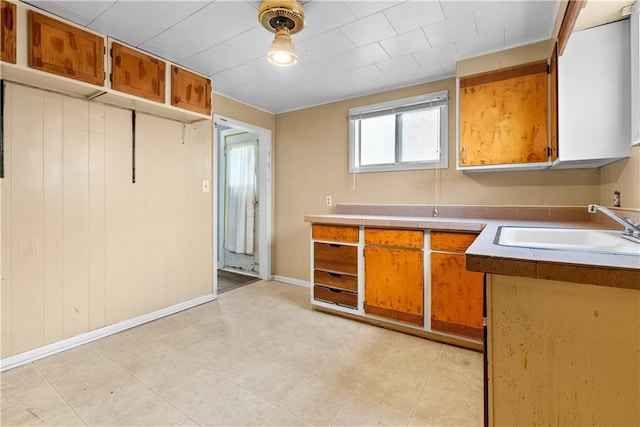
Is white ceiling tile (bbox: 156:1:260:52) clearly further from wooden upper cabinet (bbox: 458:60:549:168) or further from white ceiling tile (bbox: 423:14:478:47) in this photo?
wooden upper cabinet (bbox: 458:60:549:168)

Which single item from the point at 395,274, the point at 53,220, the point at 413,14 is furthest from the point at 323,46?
the point at 53,220

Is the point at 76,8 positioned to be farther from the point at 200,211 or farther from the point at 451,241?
the point at 451,241

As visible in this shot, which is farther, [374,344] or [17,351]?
[374,344]

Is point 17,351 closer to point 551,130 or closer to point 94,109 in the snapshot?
point 94,109

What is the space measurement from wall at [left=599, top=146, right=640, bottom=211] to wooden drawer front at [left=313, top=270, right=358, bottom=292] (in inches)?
72.2

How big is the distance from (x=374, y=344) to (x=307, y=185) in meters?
2.15

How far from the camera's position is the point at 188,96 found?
8.76 ft

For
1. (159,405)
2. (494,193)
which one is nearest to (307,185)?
(494,193)

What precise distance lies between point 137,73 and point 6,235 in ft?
4.73

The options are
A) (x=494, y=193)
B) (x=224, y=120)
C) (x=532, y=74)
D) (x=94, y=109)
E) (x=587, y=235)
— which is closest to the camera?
(x=587, y=235)

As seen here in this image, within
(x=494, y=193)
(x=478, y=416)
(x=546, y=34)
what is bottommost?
(x=478, y=416)

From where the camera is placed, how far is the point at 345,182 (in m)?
3.47

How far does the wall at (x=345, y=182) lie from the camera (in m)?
2.38

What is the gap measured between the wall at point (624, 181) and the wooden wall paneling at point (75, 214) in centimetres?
343
